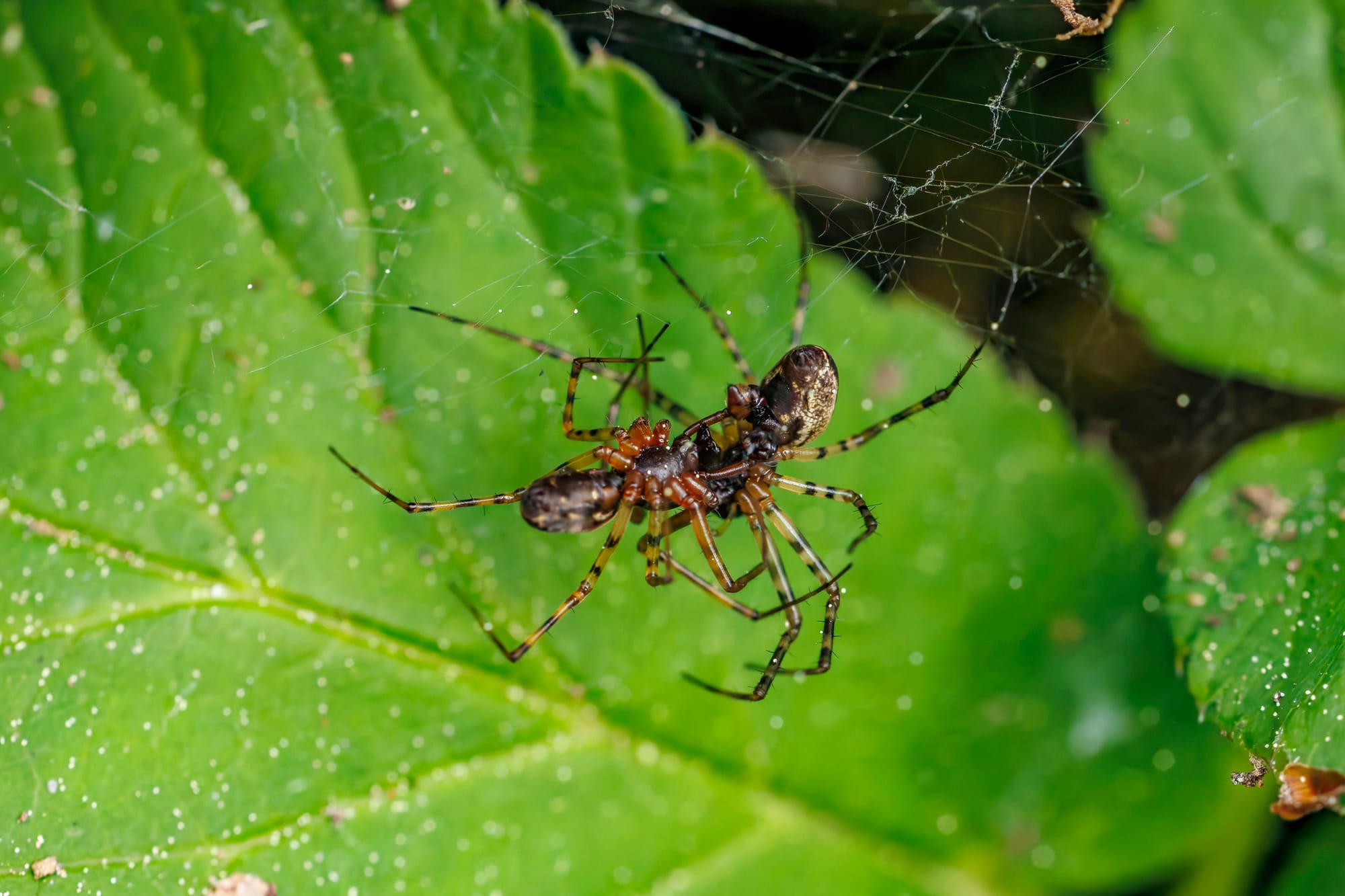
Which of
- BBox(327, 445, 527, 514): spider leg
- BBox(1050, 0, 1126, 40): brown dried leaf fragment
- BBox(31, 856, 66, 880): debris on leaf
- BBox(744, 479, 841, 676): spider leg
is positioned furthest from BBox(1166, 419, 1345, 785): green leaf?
BBox(31, 856, 66, 880): debris on leaf

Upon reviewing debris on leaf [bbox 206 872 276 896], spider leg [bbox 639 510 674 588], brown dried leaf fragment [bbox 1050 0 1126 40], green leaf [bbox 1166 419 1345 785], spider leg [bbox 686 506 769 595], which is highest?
brown dried leaf fragment [bbox 1050 0 1126 40]

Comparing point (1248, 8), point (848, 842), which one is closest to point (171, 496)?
point (848, 842)

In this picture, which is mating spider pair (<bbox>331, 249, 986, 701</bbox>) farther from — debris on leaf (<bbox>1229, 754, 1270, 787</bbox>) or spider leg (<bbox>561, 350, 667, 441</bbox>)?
debris on leaf (<bbox>1229, 754, 1270, 787</bbox>)

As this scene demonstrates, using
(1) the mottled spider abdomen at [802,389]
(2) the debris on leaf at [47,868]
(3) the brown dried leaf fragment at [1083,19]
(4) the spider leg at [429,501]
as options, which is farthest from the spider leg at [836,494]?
(2) the debris on leaf at [47,868]

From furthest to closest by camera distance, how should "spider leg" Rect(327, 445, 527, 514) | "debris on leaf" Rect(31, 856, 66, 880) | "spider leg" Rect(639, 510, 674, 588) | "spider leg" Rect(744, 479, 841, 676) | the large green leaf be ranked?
"spider leg" Rect(744, 479, 841, 676)
"spider leg" Rect(639, 510, 674, 588)
"spider leg" Rect(327, 445, 527, 514)
the large green leaf
"debris on leaf" Rect(31, 856, 66, 880)

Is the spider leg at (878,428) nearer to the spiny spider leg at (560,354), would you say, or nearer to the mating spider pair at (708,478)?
the mating spider pair at (708,478)

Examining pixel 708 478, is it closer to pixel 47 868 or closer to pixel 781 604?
pixel 781 604
